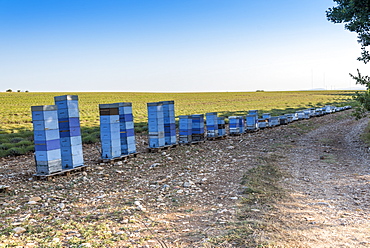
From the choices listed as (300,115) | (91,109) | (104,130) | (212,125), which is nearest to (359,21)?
(212,125)

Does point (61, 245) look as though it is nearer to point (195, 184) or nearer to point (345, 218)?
point (195, 184)

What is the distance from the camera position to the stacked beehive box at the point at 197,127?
47.1 ft

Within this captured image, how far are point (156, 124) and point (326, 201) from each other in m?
7.43

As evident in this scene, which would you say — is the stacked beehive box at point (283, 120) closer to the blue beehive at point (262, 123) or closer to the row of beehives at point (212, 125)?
the row of beehives at point (212, 125)

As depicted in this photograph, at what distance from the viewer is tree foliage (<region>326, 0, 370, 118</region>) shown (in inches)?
466

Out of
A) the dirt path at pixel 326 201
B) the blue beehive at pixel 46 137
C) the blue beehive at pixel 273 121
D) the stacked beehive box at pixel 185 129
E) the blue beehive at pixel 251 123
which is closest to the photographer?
the dirt path at pixel 326 201

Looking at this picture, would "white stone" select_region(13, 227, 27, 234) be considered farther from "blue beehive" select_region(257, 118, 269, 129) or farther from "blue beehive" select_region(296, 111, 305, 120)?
"blue beehive" select_region(296, 111, 305, 120)

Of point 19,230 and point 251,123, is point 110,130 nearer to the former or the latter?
point 19,230

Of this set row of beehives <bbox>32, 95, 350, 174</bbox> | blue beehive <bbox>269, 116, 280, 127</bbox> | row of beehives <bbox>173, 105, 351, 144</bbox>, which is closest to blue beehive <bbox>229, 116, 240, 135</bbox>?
row of beehives <bbox>173, 105, 351, 144</bbox>

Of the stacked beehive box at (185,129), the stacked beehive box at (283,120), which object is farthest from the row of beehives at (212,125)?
the stacked beehive box at (283,120)

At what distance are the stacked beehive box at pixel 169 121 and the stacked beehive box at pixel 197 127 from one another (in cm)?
158

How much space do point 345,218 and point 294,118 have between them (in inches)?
846

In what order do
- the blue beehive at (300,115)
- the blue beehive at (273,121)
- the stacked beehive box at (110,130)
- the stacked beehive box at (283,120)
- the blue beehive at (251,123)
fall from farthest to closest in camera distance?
1. the blue beehive at (300,115)
2. the stacked beehive box at (283,120)
3. the blue beehive at (273,121)
4. the blue beehive at (251,123)
5. the stacked beehive box at (110,130)

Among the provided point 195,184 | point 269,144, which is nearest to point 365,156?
point 269,144
